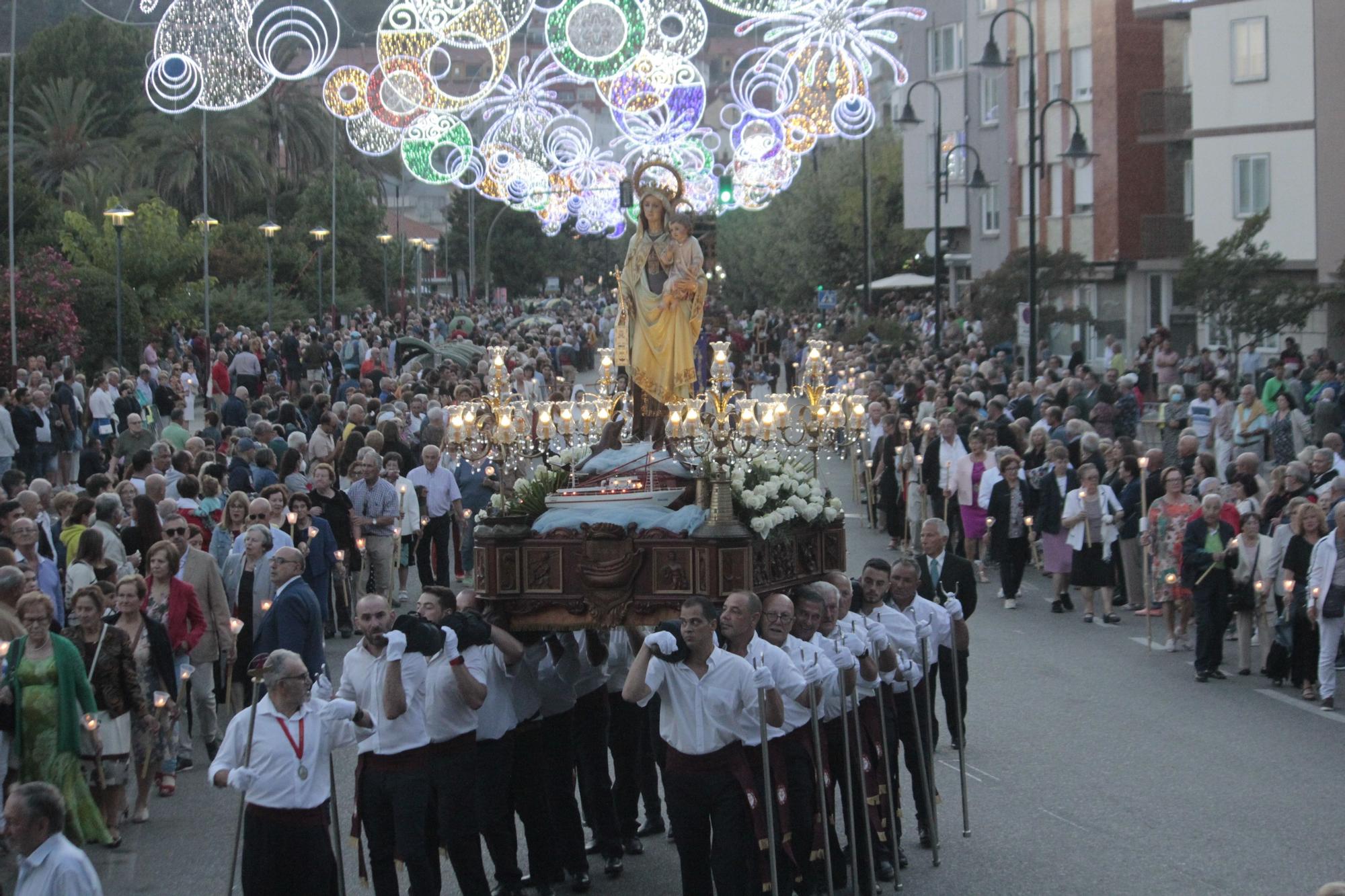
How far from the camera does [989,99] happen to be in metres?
57.3

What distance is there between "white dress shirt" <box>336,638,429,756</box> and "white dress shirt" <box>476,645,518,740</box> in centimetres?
62

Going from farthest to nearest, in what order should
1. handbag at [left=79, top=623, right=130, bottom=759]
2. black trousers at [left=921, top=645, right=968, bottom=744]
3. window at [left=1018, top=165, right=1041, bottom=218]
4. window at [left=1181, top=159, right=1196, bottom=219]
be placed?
window at [left=1018, top=165, right=1041, bottom=218] < window at [left=1181, top=159, right=1196, bottom=219] < black trousers at [left=921, top=645, right=968, bottom=744] < handbag at [left=79, top=623, right=130, bottom=759]

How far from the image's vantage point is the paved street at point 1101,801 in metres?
10.0

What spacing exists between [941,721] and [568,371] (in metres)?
28.9

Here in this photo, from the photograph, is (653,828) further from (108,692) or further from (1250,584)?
(1250,584)

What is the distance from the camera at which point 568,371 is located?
139ft

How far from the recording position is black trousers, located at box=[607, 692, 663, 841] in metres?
10.8

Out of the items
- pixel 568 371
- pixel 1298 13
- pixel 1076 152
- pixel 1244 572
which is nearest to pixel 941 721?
pixel 1244 572

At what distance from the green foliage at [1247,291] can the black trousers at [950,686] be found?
22.7m

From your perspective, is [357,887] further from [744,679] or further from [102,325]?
[102,325]

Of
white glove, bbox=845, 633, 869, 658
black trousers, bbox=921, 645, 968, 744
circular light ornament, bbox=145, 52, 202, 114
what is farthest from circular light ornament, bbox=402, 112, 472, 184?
white glove, bbox=845, 633, 869, 658

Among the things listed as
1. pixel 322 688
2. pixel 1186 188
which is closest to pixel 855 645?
pixel 322 688

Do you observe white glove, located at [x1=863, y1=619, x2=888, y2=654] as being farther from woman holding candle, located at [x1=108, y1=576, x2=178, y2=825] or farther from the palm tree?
the palm tree

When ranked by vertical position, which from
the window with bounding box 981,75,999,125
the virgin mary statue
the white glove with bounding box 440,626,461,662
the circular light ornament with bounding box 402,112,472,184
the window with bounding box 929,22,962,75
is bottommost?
the white glove with bounding box 440,626,461,662
